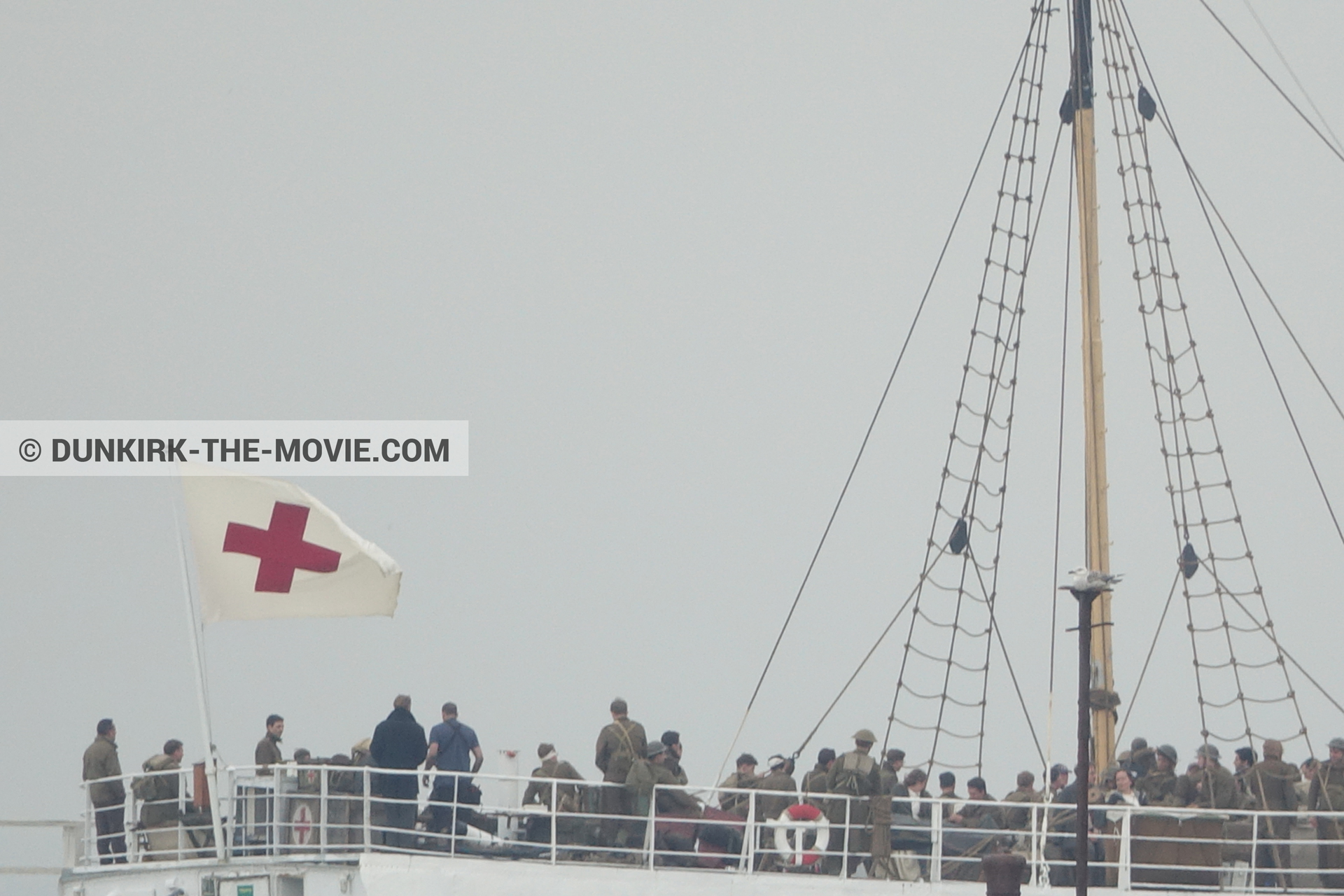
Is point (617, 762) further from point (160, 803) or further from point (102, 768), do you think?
point (102, 768)

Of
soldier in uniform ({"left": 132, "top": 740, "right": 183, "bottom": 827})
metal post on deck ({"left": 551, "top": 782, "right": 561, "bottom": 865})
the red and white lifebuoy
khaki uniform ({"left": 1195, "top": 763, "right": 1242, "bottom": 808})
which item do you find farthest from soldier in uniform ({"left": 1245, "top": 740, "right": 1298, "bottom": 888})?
soldier in uniform ({"left": 132, "top": 740, "right": 183, "bottom": 827})

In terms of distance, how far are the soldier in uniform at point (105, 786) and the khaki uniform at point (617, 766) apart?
18.8ft

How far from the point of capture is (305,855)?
2606cm

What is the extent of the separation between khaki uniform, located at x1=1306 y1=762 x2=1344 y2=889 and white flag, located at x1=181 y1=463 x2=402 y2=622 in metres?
10.5

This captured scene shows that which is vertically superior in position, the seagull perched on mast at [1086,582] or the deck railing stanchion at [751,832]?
the seagull perched on mast at [1086,582]

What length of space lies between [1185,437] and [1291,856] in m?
10.4

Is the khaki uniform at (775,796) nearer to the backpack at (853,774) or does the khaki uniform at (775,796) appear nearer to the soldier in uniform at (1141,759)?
the backpack at (853,774)

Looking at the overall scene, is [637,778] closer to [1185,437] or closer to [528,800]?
[528,800]

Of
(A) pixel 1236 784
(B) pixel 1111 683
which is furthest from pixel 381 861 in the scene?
(B) pixel 1111 683

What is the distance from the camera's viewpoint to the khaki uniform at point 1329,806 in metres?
25.7

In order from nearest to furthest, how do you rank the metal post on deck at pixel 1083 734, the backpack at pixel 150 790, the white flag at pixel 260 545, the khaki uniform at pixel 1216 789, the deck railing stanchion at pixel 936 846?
1. the metal post on deck at pixel 1083 734
2. the deck railing stanchion at pixel 936 846
3. the khaki uniform at pixel 1216 789
4. the white flag at pixel 260 545
5. the backpack at pixel 150 790

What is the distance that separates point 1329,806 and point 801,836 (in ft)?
18.9

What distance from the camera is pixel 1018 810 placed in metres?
26.2

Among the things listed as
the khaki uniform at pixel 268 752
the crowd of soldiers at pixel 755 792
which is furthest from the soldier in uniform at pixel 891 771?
the khaki uniform at pixel 268 752
